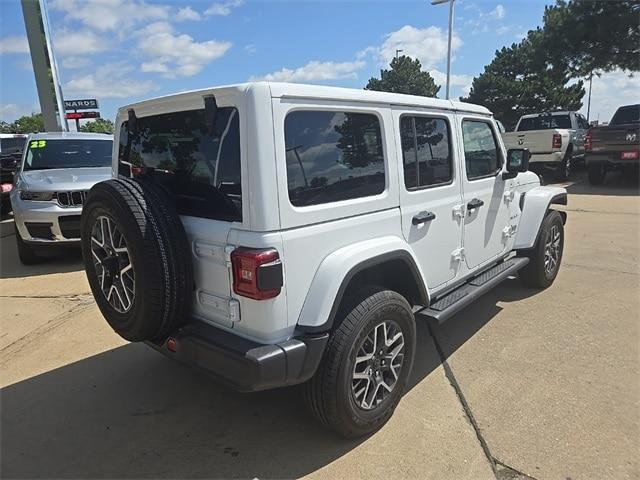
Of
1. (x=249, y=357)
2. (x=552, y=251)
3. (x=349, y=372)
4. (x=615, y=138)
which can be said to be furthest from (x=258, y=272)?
(x=615, y=138)

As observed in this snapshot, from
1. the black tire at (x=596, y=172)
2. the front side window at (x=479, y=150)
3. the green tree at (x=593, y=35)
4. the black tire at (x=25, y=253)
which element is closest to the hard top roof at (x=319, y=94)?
the front side window at (x=479, y=150)

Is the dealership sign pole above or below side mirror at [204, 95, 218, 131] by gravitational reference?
above

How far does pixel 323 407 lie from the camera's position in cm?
243

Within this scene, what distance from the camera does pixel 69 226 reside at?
615 cm

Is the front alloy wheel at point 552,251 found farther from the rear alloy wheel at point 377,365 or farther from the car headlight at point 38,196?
the car headlight at point 38,196

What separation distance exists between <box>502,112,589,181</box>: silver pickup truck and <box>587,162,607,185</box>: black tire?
96 cm

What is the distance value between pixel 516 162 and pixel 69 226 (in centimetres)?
548

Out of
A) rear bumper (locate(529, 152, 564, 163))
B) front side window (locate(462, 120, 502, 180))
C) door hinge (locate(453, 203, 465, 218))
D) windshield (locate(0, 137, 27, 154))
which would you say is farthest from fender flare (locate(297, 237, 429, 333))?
windshield (locate(0, 137, 27, 154))

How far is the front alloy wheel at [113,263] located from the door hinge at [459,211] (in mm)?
2203

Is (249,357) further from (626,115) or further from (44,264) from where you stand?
(626,115)

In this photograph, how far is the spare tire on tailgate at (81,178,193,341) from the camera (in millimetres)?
2281

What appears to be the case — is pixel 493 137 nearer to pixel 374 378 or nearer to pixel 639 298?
pixel 639 298

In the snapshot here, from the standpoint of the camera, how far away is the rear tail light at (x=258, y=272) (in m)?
2.12

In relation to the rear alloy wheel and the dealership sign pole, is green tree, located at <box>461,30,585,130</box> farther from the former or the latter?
the rear alloy wheel
